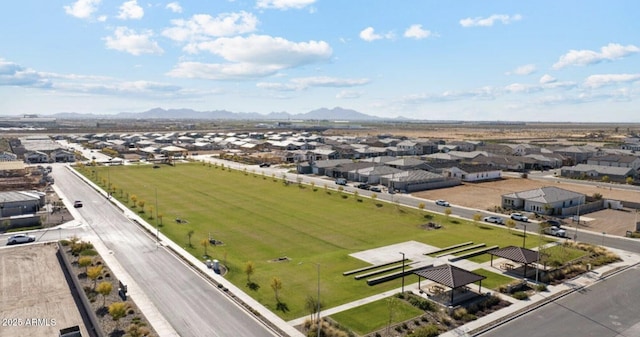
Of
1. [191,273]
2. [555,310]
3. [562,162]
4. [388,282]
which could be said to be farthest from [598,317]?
[562,162]

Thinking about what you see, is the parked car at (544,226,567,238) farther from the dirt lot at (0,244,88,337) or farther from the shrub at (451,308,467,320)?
the dirt lot at (0,244,88,337)

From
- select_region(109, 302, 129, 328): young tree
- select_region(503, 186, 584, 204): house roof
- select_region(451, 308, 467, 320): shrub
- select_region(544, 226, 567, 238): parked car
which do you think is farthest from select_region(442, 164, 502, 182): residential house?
select_region(109, 302, 129, 328): young tree

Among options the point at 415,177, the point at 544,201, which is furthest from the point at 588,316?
the point at 415,177

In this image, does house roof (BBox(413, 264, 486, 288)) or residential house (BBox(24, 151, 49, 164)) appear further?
residential house (BBox(24, 151, 49, 164))

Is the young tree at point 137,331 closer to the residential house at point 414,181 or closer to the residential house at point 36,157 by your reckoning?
the residential house at point 414,181

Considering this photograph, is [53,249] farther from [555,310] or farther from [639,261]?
[639,261]

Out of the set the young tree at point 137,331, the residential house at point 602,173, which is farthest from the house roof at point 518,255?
the residential house at point 602,173
